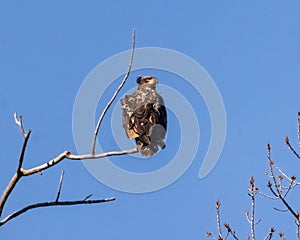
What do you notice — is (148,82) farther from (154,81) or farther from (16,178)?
(16,178)

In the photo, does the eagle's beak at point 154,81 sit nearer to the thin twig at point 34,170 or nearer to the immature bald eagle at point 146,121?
the immature bald eagle at point 146,121

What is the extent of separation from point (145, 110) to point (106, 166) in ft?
6.47

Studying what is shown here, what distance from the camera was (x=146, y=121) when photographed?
233 inches

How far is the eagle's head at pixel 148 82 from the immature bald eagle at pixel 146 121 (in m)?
0.28

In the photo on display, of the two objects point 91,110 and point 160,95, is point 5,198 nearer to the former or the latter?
point 91,110

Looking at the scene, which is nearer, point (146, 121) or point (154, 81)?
point (146, 121)

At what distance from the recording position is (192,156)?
4605 mm

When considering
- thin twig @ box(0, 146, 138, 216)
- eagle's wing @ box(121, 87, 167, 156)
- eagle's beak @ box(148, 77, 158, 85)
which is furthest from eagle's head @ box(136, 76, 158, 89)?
thin twig @ box(0, 146, 138, 216)

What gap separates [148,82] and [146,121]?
1.29 meters

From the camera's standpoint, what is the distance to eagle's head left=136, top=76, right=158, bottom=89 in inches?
278

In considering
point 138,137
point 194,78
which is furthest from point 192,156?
point 138,137

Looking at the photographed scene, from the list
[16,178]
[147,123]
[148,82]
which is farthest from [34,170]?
[148,82]

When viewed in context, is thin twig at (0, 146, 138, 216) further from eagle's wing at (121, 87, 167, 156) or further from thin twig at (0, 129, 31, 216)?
eagle's wing at (121, 87, 167, 156)

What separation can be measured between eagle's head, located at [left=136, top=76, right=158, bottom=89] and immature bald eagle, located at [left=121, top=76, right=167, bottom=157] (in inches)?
11.0
